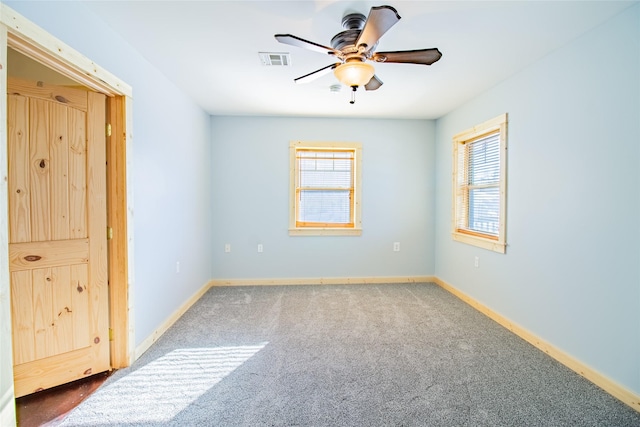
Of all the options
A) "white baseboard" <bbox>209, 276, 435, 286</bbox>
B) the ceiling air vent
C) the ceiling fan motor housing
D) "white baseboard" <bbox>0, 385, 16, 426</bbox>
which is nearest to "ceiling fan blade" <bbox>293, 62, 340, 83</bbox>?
the ceiling fan motor housing

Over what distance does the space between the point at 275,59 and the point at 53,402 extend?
288cm

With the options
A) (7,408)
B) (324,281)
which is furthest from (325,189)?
(7,408)

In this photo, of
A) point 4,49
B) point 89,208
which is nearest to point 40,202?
point 89,208

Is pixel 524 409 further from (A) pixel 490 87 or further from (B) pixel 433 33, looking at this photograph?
(A) pixel 490 87

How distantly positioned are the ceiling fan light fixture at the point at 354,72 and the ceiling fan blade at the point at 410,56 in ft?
0.39

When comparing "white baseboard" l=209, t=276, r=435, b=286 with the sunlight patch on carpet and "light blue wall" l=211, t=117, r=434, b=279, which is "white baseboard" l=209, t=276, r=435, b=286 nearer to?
"light blue wall" l=211, t=117, r=434, b=279

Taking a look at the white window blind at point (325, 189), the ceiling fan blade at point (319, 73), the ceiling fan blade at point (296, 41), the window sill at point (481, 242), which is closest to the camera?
the ceiling fan blade at point (296, 41)

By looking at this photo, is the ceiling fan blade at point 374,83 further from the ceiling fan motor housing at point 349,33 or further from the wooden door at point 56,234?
the wooden door at point 56,234

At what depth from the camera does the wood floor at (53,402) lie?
1.68 meters

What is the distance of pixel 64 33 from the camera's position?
66.2 inches

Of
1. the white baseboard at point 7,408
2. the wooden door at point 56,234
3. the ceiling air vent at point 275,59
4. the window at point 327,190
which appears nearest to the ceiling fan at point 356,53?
the ceiling air vent at point 275,59

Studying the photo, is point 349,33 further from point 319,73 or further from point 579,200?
point 579,200

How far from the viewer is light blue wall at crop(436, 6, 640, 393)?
1867mm

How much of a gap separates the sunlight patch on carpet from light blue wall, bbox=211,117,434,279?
192 cm
